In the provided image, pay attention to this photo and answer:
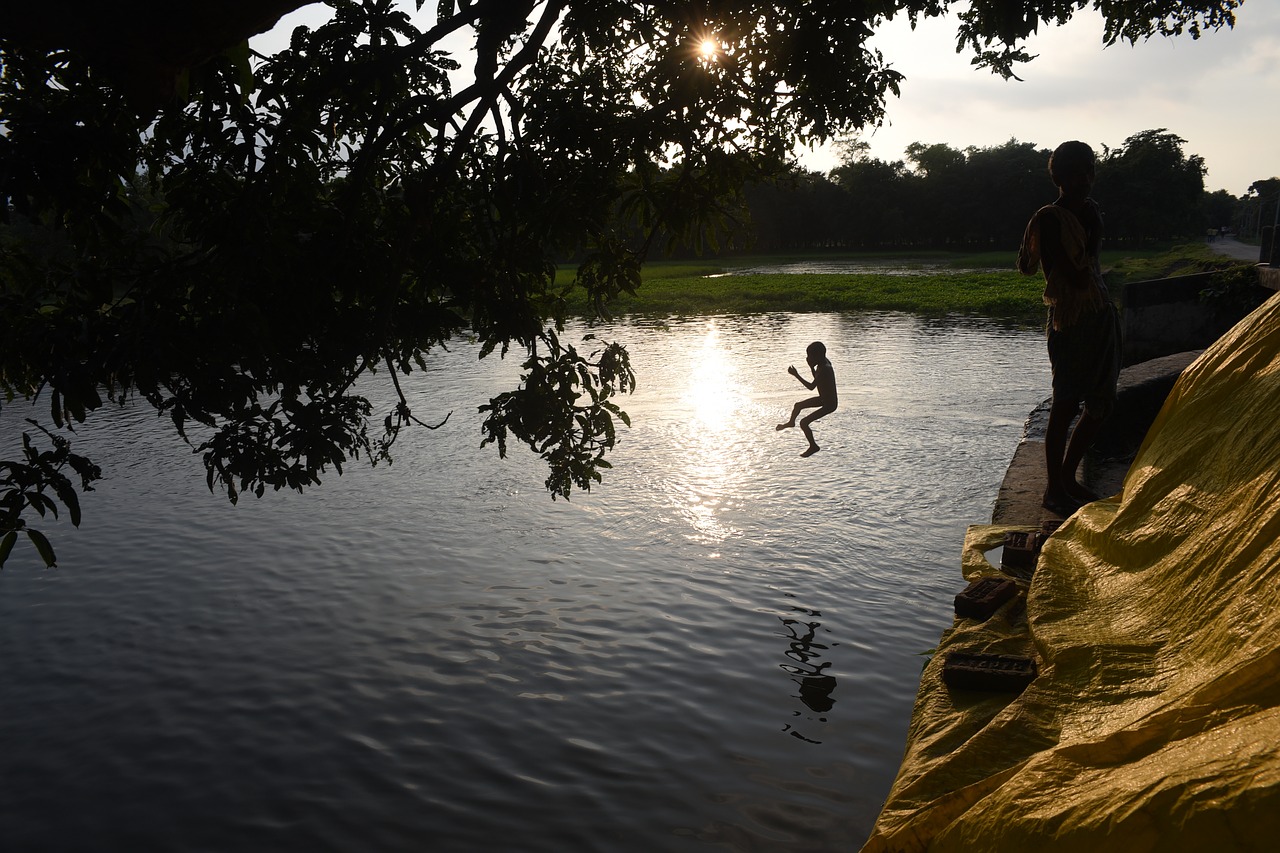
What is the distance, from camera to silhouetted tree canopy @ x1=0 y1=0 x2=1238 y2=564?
377 cm

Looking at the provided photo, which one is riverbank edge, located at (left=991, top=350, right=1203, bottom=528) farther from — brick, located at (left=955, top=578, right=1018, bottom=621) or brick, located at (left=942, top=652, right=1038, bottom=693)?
brick, located at (left=942, top=652, right=1038, bottom=693)

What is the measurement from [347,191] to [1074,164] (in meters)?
4.03

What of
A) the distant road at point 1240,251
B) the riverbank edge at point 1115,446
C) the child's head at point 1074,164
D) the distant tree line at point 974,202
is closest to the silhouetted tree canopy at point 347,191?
the child's head at point 1074,164

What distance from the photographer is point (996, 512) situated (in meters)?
6.12

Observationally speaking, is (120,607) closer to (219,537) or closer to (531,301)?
(219,537)

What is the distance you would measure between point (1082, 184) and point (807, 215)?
86879mm

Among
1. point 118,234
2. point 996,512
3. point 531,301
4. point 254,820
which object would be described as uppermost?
point 118,234

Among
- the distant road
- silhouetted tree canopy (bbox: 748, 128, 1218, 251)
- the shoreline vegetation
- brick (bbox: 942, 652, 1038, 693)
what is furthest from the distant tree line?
brick (bbox: 942, 652, 1038, 693)

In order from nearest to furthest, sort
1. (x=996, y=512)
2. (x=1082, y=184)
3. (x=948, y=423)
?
(x=1082, y=184) < (x=996, y=512) < (x=948, y=423)

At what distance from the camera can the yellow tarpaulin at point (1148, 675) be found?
2148 mm

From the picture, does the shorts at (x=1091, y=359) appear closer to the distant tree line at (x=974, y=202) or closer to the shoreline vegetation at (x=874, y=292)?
the shoreline vegetation at (x=874, y=292)

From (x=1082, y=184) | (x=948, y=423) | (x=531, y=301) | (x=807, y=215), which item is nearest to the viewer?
(x=531, y=301)

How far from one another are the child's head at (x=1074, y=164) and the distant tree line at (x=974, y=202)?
64.5 metres

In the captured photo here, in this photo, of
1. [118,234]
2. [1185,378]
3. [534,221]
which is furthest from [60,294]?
[1185,378]
